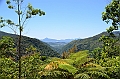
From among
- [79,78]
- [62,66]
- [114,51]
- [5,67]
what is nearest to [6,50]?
[5,67]

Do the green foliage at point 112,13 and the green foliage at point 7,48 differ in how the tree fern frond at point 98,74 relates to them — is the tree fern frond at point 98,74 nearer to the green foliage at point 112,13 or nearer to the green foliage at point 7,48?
the green foliage at point 7,48

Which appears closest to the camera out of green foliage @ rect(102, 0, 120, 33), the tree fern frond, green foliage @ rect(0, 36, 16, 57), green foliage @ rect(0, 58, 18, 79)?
the tree fern frond

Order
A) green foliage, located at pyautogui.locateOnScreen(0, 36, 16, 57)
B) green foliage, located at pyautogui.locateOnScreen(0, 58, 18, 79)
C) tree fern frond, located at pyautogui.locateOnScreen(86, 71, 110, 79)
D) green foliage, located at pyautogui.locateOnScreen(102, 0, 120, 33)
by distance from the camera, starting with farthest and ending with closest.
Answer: green foliage, located at pyautogui.locateOnScreen(102, 0, 120, 33) → green foliage, located at pyautogui.locateOnScreen(0, 36, 16, 57) → green foliage, located at pyautogui.locateOnScreen(0, 58, 18, 79) → tree fern frond, located at pyautogui.locateOnScreen(86, 71, 110, 79)

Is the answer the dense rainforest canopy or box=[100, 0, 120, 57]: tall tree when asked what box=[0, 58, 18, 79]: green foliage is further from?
box=[100, 0, 120, 57]: tall tree

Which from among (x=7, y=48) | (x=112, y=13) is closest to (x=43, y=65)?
(x=7, y=48)

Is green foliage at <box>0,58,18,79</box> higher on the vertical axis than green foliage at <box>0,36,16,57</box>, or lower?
lower

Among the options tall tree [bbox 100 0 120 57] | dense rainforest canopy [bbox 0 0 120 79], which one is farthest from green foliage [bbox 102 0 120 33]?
dense rainforest canopy [bbox 0 0 120 79]

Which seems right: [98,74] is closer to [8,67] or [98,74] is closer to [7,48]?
[8,67]

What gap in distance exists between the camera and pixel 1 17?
18.8 feet

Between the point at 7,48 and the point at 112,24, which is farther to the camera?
the point at 112,24

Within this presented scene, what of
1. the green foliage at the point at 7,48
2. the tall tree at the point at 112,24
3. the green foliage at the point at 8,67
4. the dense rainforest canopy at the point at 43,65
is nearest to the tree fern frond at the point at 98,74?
the dense rainforest canopy at the point at 43,65

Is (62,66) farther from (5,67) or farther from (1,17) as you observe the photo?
(1,17)

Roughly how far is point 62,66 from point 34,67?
1.12m

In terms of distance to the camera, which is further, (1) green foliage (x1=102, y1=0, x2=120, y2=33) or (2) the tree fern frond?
(1) green foliage (x1=102, y1=0, x2=120, y2=33)
